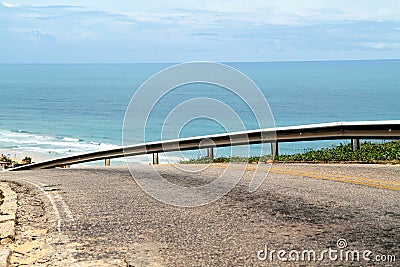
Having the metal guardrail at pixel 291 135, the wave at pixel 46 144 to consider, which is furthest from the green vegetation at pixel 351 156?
the wave at pixel 46 144

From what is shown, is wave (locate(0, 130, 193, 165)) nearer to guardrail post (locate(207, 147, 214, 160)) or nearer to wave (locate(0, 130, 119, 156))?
wave (locate(0, 130, 119, 156))

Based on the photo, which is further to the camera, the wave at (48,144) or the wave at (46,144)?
the wave at (48,144)

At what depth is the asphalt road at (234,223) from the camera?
598cm

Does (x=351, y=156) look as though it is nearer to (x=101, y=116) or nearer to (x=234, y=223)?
(x=234, y=223)

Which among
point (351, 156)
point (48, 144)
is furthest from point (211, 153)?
point (48, 144)

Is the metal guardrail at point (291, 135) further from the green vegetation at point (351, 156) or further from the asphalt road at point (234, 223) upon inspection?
the asphalt road at point (234, 223)

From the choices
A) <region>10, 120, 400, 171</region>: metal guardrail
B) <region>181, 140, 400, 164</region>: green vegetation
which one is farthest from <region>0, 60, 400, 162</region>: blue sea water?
<region>181, 140, 400, 164</region>: green vegetation

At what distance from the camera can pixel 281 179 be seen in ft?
38.2

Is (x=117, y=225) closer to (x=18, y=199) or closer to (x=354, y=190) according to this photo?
(x=18, y=199)

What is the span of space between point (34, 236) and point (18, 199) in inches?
114

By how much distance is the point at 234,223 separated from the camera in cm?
739

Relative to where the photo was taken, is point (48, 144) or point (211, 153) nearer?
point (211, 153)

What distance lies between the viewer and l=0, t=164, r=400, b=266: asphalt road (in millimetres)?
5984

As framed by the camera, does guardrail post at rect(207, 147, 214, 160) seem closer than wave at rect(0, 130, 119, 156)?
Yes
